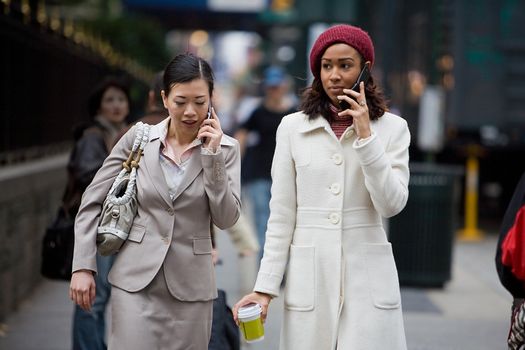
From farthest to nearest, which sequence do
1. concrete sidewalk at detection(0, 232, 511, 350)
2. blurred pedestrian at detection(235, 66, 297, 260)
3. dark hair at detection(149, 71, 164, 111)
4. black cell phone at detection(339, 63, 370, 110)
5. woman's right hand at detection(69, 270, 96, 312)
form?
blurred pedestrian at detection(235, 66, 297, 260)
concrete sidewalk at detection(0, 232, 511, 350)
dark hair at detection(149, 71, 164, 111)
woman's right hand at detection(69, 270, 96, 312)
black cell phone at detection(339, 63, 370, 110)

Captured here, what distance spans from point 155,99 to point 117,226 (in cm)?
165

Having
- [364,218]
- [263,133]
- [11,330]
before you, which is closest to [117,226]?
[364,218]

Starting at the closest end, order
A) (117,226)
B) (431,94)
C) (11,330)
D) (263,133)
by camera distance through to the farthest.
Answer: (117,226)
(11,330)
(263,133)
(431,94)

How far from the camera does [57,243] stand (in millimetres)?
6367

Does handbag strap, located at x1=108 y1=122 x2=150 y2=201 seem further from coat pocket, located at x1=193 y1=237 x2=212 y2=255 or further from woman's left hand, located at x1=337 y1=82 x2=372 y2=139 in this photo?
woman's left hand, located at x1=337 y1=82 x2=372 y2=139

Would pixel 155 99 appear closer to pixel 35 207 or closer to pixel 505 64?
pixel 35 207

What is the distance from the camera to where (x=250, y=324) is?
13.5ft

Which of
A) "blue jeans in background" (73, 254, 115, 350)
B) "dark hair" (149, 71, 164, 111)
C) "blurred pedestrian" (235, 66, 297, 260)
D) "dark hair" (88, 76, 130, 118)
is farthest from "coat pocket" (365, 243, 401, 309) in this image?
"blurred pedestrian" (235, 66, 297, 260)

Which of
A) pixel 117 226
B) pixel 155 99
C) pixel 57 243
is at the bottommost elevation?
pixel 57 243

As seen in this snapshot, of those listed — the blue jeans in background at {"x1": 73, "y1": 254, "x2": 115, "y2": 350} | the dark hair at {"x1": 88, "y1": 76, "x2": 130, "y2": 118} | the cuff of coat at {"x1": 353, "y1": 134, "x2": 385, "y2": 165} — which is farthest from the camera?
the dark hair at {"x1": 88, "y1": 76, "x2": 130, "y2": 118}

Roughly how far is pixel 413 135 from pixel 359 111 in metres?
15.1

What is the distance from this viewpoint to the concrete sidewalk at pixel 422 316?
7879mm

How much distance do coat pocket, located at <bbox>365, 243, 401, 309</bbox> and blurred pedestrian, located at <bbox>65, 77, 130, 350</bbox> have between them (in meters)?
2.25

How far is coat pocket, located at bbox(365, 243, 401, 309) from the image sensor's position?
4.26 meters
